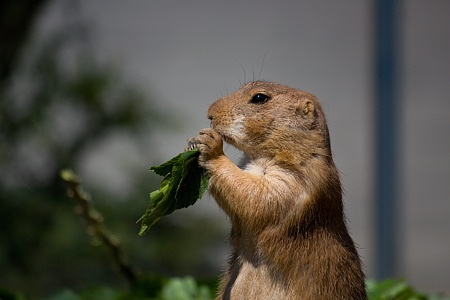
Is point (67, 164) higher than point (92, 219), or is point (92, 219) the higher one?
point (67, 164)

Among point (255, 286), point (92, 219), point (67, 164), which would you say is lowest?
point (255, 286)

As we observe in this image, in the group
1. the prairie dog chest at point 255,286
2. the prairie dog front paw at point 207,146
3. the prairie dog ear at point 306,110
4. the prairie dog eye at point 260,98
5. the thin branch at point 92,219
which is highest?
the prairie dog eye at point 260,98

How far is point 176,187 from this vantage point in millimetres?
2904

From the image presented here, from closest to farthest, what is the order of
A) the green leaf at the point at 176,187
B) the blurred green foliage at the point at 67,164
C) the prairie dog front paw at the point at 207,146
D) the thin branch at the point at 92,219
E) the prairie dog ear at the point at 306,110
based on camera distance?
the green leaf at the point at 176,187, the prairie dog front paw at the point at 207,146, the prairie dog ear at the point at 306,110, the thin branch at the point at 92,219, the blurred green foliage at the point at 67,164

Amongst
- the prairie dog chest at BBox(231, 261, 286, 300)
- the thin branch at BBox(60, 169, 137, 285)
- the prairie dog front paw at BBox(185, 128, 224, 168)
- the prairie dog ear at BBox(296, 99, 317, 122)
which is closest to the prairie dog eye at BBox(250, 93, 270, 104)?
the prairie dog ear at BBox(296, 99, 317, 122)

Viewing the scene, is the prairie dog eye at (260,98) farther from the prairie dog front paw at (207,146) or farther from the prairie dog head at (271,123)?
the prairie dog front paw at (207,146)

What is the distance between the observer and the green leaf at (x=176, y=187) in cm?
284

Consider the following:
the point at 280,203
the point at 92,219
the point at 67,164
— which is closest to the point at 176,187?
the point at 280,203

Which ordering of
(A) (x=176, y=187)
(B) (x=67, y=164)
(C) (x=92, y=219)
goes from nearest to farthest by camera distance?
(A) (x=176, y=187), (C) (x=92, y=219), (B) (x=67, y=164)

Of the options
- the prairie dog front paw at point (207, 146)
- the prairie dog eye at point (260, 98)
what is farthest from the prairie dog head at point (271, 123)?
the prairie dog front paw at point (207, 146)

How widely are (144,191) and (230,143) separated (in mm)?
5157

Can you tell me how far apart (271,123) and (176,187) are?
448mm

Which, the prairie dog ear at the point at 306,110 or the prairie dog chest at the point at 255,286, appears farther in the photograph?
the prairie dog ear at the point at 306,110

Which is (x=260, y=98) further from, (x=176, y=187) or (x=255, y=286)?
(x=255, y=286)
